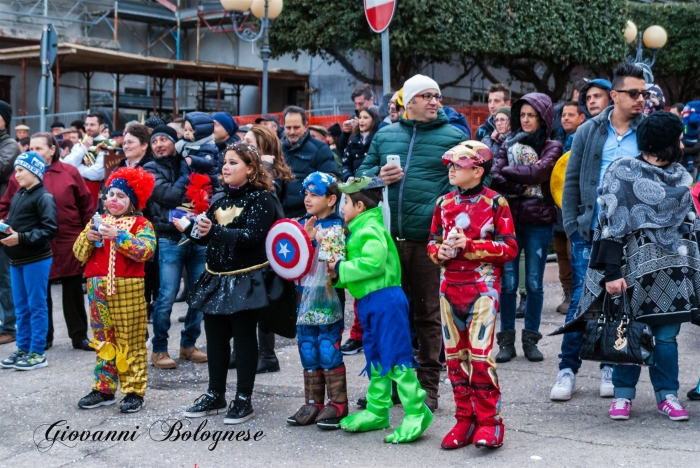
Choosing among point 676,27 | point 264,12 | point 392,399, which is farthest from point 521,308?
point 676,27

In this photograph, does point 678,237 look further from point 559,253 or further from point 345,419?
point 559,253

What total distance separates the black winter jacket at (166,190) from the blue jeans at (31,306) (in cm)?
113

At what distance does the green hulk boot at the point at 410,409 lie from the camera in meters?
5.19

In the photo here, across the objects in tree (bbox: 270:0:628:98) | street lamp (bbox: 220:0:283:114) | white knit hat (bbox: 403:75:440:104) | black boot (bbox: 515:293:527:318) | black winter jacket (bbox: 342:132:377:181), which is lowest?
black boot (bbox: 515:293:527:318)

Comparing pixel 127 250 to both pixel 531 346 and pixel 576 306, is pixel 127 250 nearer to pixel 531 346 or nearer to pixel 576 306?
pixel 576 306

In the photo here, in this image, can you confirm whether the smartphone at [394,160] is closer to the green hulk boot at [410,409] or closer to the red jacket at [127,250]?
the green hulk boot at [410,409]

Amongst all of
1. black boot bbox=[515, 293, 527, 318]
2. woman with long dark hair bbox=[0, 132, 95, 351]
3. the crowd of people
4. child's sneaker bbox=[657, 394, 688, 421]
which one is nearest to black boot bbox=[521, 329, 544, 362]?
the crowd of people

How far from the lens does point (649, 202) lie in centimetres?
527

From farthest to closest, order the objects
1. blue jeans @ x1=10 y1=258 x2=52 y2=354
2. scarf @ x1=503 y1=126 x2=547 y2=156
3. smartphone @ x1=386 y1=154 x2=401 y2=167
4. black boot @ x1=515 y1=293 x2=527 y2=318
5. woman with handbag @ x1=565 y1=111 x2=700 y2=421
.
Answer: black boot @ x1=515 y1=293 x2=527 y2=318
blue jeans @ x1=10 y1=258 x2=52 y2=354
scarf @ x1=503 y1=126 x2=547 y2=156
smartphone @ x1=386 y1=154 x2=401 y2=167
woman with handbag @ x1=565 y1=111 x2=700 y2=421

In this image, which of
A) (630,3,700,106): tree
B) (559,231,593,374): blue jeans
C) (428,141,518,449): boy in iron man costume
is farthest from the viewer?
(630,3,700,106): tree

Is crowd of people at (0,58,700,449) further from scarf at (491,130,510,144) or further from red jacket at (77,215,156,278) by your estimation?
scarf at (491,130,510,144)

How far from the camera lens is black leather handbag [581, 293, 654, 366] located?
5238 mm

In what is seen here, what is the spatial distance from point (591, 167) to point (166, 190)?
3.45 metres

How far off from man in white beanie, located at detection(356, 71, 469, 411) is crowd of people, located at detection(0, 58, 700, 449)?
1cm
